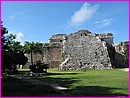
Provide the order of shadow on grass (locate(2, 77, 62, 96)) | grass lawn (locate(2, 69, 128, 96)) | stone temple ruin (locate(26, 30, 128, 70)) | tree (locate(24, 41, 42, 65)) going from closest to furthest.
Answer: shadow on grass (locate(2, 77, 62, 96))
grass lawn (locate(2, 69, 128, 96))
stone temple ruin (locate(26, 30, 128, 70))
tree (locate(24, 41, 42, 65))

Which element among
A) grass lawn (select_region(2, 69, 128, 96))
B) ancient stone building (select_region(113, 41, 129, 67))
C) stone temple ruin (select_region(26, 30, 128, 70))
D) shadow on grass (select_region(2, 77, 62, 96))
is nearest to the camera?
shadow on grass (select_region(2, 77, 62, 96))

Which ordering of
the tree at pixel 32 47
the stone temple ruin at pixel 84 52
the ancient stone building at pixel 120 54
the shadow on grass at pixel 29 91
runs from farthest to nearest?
the ancient stone building at pixel 120 54 → the tree at pixel 32 47 → the stone temple ruin at pixel 84 52 → the shadow on grass at pixel 29 91

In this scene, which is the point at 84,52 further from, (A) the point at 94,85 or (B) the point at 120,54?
(A) the point at 94,85

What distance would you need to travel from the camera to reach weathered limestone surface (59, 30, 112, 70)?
155 feet

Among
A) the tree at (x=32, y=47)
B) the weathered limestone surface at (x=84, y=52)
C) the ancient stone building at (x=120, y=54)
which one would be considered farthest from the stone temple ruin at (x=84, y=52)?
the ancient stone building at (x=120, y=54)

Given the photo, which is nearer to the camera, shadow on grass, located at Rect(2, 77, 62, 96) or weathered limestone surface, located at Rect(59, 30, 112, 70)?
shadow on grass, located at Rect(2, 77, 62, 96)

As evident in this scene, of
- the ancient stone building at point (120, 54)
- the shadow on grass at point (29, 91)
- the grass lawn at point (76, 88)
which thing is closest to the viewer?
the shadow on grass at point (29, 91)

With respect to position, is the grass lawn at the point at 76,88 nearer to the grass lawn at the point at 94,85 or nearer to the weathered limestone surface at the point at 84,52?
A: the grass lawn at the point at 94,85

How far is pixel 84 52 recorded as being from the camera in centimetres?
4862

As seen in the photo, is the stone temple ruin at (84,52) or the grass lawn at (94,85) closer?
the grass lawn at (94,85)

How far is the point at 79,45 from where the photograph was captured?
4922cm

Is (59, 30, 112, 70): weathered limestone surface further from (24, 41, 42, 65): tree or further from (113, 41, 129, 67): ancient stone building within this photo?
(113, 41, 129, 67): ancient stone building

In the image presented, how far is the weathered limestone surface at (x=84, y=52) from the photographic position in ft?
155

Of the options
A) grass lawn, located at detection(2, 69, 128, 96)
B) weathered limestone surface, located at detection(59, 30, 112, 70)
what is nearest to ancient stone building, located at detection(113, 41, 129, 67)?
weathered limestone surface, located at detection(59, 30, 112, 70)
